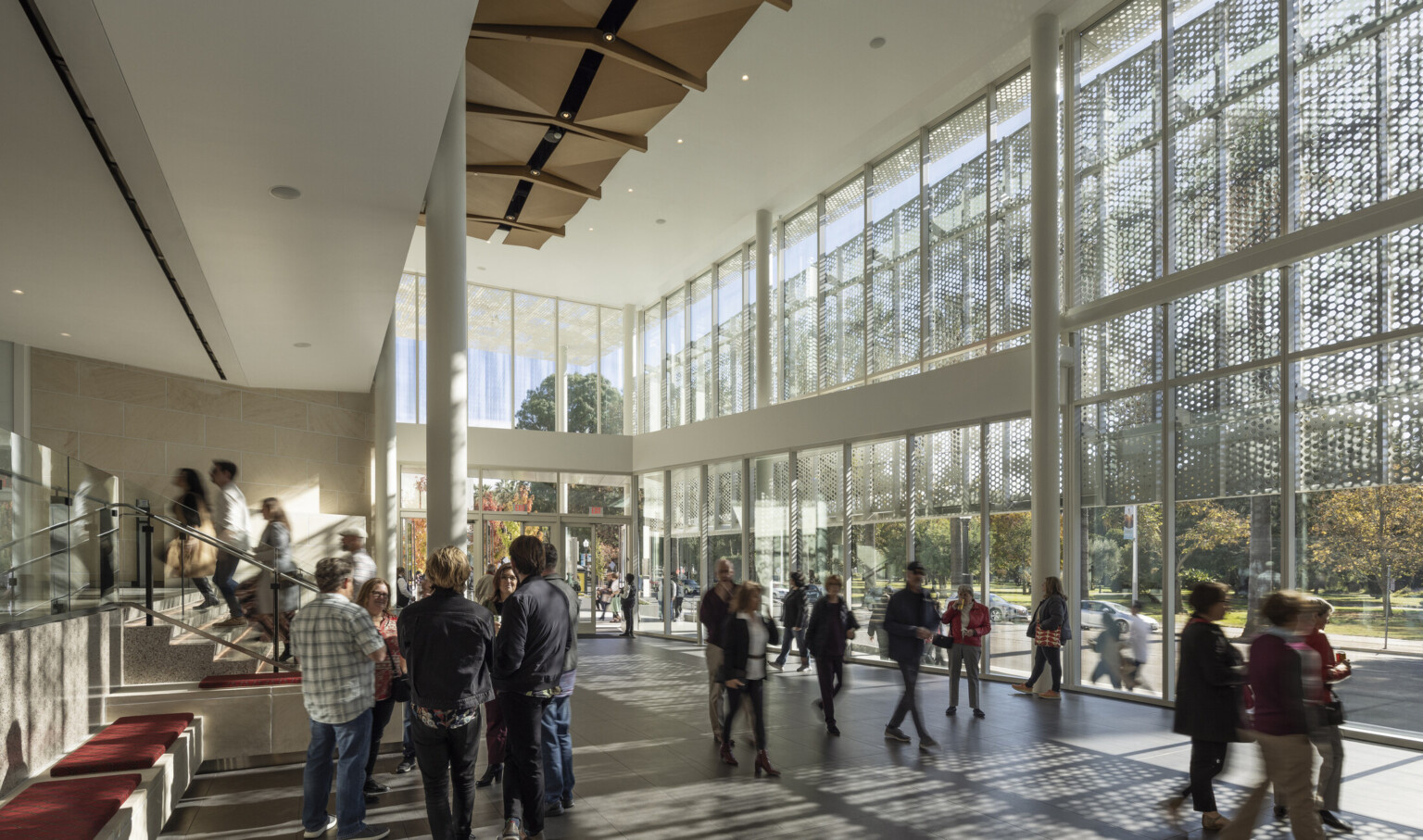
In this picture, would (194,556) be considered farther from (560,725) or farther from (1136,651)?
(1136,651)

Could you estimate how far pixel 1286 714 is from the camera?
4578 millimetres

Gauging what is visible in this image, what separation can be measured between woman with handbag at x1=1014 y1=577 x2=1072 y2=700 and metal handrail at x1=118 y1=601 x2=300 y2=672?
769cm

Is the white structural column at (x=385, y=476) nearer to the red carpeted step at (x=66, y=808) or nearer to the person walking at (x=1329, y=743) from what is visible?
the red carpeted step at (x=66, y=808)

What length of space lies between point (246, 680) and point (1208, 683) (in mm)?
7126

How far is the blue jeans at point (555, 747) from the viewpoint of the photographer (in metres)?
5.62

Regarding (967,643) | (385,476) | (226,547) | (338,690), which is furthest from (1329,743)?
(385,476)

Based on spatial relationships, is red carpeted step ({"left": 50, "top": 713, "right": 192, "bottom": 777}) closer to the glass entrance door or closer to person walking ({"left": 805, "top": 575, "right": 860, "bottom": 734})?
person walking ({"left": 805, "top": 575, "right": 860, "bottom": 734})

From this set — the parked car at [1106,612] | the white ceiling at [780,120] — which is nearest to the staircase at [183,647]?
the white ceiling at [780,120]

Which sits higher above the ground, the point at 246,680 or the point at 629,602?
the point at 246,680

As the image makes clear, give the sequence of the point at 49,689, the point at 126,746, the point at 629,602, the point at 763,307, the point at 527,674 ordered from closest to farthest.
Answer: the point at 527,674 → the point at 49,689 → the point at 126,746 → the point at 763,307 → the point at 629,602

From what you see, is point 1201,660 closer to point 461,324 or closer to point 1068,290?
point 461,324

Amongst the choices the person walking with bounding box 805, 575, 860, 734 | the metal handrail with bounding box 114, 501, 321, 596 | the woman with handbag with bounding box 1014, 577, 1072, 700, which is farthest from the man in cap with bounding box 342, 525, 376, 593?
the woman with handbag with bounding box 1014, 577, 1072, 700

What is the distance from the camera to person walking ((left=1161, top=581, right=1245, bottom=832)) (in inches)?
199

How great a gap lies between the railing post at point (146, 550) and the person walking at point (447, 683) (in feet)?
14.0
